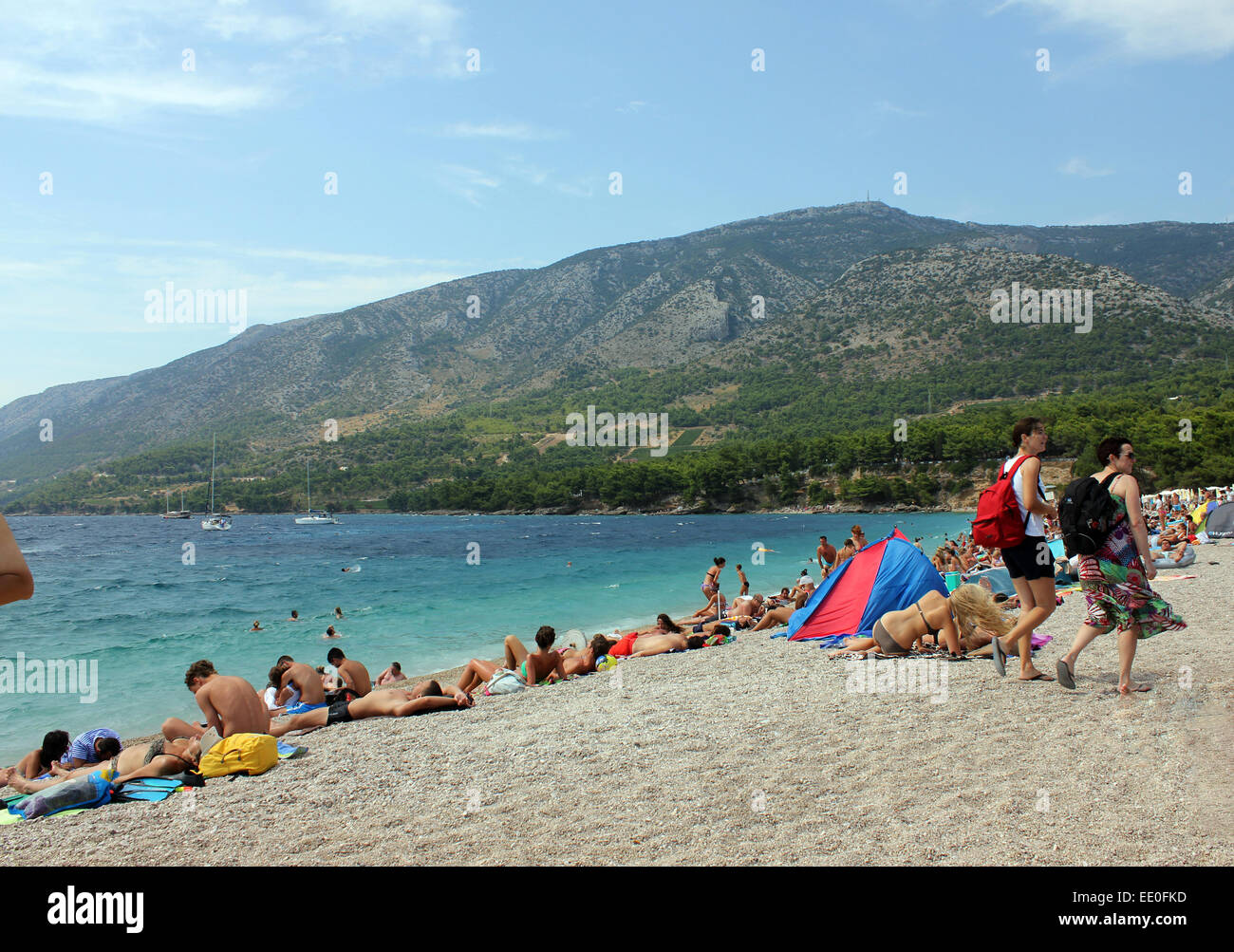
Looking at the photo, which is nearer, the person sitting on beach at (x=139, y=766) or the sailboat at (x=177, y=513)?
the person sitting on beach at (x=139, y=766)

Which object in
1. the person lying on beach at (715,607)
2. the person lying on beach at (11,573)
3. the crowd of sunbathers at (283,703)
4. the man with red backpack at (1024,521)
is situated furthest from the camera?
the person lying on beach at (715,607)

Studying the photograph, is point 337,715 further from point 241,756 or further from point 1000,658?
point 1000,658

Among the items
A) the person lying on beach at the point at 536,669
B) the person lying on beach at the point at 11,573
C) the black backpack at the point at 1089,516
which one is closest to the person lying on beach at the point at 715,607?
the person lying on beach at the point at 536,669

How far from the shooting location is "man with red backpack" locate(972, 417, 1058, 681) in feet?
22.2

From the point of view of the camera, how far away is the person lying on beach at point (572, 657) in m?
11.6

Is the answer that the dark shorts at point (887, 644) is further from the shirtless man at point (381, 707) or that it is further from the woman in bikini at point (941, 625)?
the shirtless man at point (381, 707)

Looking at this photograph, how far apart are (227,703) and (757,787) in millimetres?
4921

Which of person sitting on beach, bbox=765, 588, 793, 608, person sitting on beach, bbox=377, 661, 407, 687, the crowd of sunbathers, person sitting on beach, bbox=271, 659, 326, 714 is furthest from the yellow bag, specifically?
person sitting on beach, bbox=765, 588, 793, 608

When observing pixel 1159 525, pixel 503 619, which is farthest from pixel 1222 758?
pixel 1159 525

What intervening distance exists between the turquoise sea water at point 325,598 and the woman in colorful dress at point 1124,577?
13766 millimetres

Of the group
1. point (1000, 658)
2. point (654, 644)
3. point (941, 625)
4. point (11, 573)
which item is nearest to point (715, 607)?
point (654, 644)

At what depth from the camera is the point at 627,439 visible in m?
138

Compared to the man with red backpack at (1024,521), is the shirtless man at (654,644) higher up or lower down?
lower down

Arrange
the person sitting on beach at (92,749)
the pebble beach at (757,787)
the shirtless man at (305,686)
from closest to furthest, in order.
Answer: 1. the pebble beach at (757,787)
2. the person sitting on beach at (92,749)
3. the shirtless man at (305,686)
